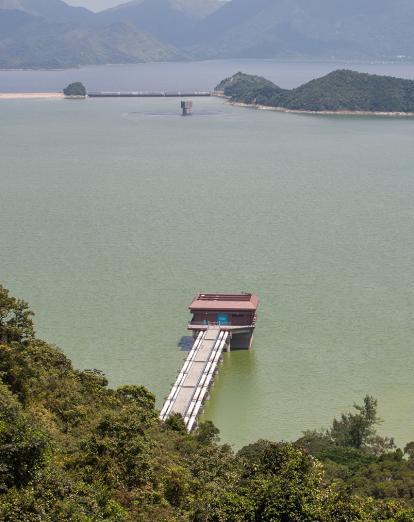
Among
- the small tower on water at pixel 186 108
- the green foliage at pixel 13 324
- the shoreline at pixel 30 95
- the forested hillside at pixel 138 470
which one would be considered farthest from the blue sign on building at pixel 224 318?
the shoreline at pixel 30 95

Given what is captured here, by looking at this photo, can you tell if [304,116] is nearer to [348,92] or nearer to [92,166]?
[348,92]

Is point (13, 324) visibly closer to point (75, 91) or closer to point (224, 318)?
point (224, 318)

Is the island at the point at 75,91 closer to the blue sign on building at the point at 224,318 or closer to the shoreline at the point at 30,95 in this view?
the shoreline at the point at 30,95

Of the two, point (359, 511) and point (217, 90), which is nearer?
point (359, 511)

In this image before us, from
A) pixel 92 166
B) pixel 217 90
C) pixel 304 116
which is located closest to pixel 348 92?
pixel 304 116

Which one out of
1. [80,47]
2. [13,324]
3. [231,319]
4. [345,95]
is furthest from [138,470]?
[80,47]
